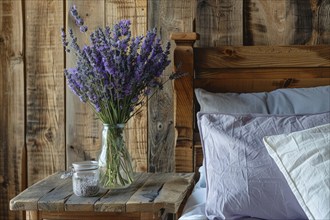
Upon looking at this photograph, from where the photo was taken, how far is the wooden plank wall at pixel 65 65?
83.2 inches

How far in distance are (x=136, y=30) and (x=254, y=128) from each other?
776 millimetres

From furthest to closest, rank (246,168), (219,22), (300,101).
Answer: (219,22) < (300,101) < (246,168)

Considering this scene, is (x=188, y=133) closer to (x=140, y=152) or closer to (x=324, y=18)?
(x=140, y=152)

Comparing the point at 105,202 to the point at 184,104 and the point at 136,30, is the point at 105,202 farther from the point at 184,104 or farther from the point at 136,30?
the point at 136,30

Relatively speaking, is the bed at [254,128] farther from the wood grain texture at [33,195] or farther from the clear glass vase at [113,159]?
the wood grain texture at [33,195]

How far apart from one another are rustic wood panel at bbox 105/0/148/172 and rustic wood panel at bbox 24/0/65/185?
0.23 meters

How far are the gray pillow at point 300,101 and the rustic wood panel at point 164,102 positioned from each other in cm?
45

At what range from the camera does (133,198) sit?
164 cm

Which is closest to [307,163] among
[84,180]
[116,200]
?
[116,200]

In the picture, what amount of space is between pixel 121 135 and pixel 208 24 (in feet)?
2.21

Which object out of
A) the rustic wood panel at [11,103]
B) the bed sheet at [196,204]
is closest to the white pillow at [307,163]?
the bed sheet at [196,204]

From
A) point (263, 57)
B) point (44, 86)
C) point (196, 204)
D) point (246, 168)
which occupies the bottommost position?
point (196, 204)

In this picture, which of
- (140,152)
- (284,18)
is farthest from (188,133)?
(284,18)

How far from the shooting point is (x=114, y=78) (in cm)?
167
